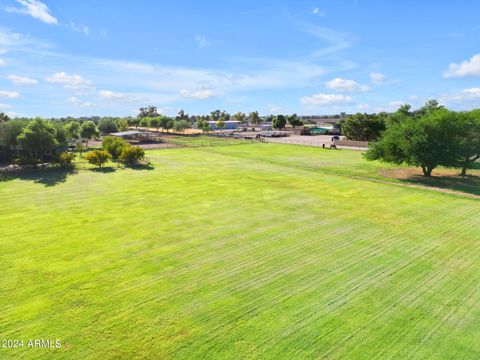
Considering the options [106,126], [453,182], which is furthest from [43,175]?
[106,126]

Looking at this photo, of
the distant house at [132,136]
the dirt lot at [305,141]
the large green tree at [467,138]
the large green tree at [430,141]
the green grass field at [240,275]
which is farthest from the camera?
the distant house at [132,136]

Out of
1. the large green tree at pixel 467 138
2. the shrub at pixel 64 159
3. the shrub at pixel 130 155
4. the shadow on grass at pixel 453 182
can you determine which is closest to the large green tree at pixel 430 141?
the large green tree at pixel 467 138

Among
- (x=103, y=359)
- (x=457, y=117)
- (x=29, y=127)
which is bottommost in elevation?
(x=103, y=359)

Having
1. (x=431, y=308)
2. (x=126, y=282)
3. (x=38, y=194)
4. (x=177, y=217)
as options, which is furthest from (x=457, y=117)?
(x=38, y=194)

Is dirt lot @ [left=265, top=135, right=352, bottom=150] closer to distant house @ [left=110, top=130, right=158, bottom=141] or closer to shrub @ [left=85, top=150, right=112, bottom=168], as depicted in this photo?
distant house @ [left=110, top=130, right=158, bottom=141]

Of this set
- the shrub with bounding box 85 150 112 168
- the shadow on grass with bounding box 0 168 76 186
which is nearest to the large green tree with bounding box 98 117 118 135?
the shadow on grass with bounding box 0 168 76 186

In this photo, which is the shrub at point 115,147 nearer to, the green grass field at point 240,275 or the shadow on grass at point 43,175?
the shadow on grass at point 43,175

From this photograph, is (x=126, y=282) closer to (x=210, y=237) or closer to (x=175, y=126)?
(x=210, y=237)
